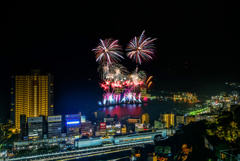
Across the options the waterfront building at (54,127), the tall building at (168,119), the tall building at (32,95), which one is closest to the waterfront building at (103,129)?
the waterfront building at (54,127)

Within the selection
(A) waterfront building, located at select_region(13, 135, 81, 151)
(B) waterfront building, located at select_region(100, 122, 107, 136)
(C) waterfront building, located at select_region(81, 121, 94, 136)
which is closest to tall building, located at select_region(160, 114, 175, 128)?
(B) waterfront building, located at select_region(100, 122, 107, 136)

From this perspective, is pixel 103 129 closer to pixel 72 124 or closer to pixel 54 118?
pixel 72 124

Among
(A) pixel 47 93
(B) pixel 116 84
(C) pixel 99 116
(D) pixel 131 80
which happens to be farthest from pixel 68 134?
(D) pixel 131 80

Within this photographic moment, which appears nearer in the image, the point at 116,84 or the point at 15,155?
the point at 15,155

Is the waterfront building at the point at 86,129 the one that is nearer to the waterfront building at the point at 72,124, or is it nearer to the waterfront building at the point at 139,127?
the waterfront building at the point at 72,124

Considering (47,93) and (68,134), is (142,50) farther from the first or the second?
(47,93)

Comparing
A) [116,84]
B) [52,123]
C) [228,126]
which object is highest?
[116,84]

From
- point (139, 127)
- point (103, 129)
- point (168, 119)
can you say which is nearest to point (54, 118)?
point (103, 129)
